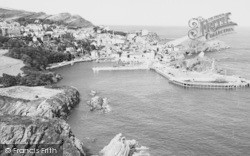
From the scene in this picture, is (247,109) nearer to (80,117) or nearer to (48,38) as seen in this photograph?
(80,117)

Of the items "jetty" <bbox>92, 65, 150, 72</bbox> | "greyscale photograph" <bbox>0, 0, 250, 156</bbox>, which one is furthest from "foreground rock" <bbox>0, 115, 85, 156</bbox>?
"jetty" <bbox>92, 65, 150, 72</bbox>

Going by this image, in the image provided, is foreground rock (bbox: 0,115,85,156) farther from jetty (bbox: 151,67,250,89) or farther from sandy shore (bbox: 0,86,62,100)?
jetty (bbox: 151,67,250,89)

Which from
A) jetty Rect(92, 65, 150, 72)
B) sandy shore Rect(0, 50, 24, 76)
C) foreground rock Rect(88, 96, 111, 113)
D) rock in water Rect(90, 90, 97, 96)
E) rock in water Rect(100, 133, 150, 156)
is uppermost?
sandy shore Rect(0, 50, 24, 76)

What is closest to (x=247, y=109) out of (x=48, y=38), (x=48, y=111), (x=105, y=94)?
(x=105, y=94)

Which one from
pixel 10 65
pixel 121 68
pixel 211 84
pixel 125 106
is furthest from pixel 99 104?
pixel 121 68

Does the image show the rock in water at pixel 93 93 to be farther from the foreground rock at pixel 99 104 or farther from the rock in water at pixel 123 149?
the rock in water at pixel 123 149

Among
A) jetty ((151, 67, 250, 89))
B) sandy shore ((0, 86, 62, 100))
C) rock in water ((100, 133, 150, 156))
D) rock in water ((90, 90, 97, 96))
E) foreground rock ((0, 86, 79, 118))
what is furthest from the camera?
jetty ((151, 67, 250, 89))
